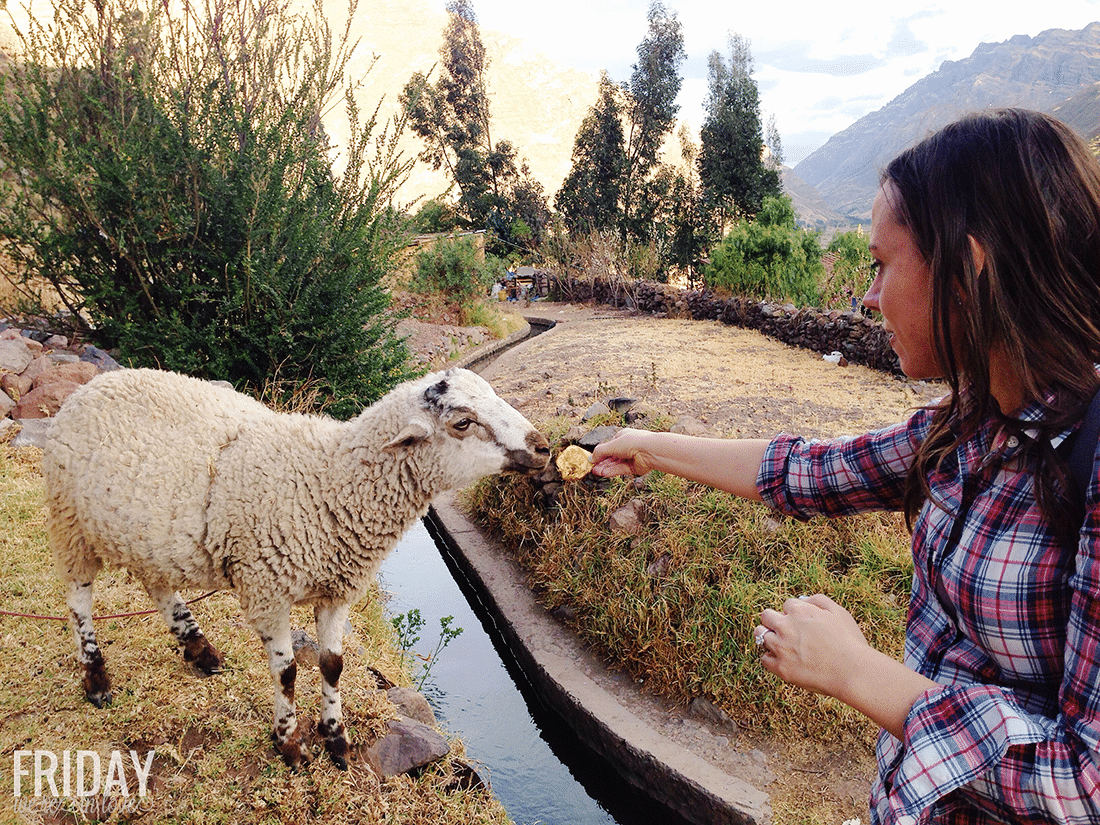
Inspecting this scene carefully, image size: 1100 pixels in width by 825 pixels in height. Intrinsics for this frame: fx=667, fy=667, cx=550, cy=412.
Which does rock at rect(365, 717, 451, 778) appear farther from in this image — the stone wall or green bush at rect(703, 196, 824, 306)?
green bush at rect(703, 196, 824, 306)

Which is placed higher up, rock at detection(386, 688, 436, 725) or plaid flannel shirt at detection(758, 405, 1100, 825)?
plaid flannel shirt at detection(758, 405, 1100, 825)

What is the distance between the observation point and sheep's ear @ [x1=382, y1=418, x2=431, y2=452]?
2.82m

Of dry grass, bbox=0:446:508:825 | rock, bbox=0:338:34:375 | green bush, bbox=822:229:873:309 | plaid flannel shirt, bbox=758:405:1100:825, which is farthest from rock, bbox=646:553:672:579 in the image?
green bush, bbox=822:229:873:309

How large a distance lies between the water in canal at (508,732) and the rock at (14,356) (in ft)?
14.3

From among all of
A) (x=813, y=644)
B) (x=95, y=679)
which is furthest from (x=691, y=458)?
(x=95, y=679)

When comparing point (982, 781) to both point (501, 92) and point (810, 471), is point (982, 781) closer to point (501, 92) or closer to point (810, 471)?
point (810, 471)

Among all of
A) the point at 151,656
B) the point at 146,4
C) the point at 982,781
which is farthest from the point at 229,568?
the point at 146,4

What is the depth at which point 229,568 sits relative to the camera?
293 centimetres

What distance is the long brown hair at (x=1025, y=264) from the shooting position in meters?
1.09

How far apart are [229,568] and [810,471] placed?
2.45 metres

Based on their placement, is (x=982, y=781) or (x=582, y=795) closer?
(x=982, y=781)

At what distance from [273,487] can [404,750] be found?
4.65ft

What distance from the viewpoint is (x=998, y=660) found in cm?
116

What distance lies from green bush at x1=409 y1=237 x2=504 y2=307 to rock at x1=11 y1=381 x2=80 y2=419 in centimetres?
1017
